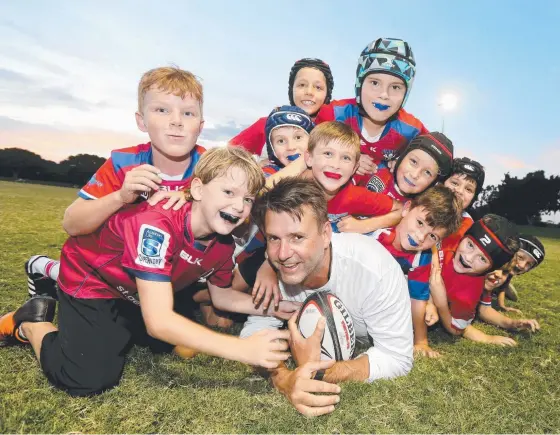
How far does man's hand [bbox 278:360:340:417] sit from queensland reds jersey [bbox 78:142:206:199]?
6.60 ft

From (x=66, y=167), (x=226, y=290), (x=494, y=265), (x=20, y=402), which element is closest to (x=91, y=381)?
(x=20, y=402)

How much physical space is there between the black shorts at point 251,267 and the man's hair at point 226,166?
1351 millimetres

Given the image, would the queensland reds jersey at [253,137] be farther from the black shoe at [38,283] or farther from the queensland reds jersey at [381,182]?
the black shoe at [38,283]

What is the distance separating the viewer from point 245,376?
3.74m

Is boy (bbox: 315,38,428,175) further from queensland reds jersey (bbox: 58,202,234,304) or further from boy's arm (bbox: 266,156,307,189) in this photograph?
queensland reds jersey (bbox: 58,202,234,304)

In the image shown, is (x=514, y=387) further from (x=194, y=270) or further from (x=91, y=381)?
(x=91, y=381)

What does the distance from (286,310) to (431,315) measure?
1994 millimetres

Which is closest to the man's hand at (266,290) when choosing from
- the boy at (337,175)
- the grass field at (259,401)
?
the boy at (337,175)

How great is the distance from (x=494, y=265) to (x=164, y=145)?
4.09 metres

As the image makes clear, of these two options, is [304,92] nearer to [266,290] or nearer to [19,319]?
[266,290]

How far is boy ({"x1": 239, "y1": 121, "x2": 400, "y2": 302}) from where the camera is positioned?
4406 millimetres

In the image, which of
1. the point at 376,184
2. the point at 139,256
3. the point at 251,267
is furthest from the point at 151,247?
the point at 376,184

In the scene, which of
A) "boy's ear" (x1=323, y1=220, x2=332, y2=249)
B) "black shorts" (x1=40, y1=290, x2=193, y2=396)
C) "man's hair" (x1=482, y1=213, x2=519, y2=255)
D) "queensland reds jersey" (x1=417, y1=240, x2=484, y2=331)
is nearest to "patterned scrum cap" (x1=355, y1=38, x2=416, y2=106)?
"man's hair" (x1=482, y1=213, x2=519, y2=255)

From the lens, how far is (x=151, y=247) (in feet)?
10.2
